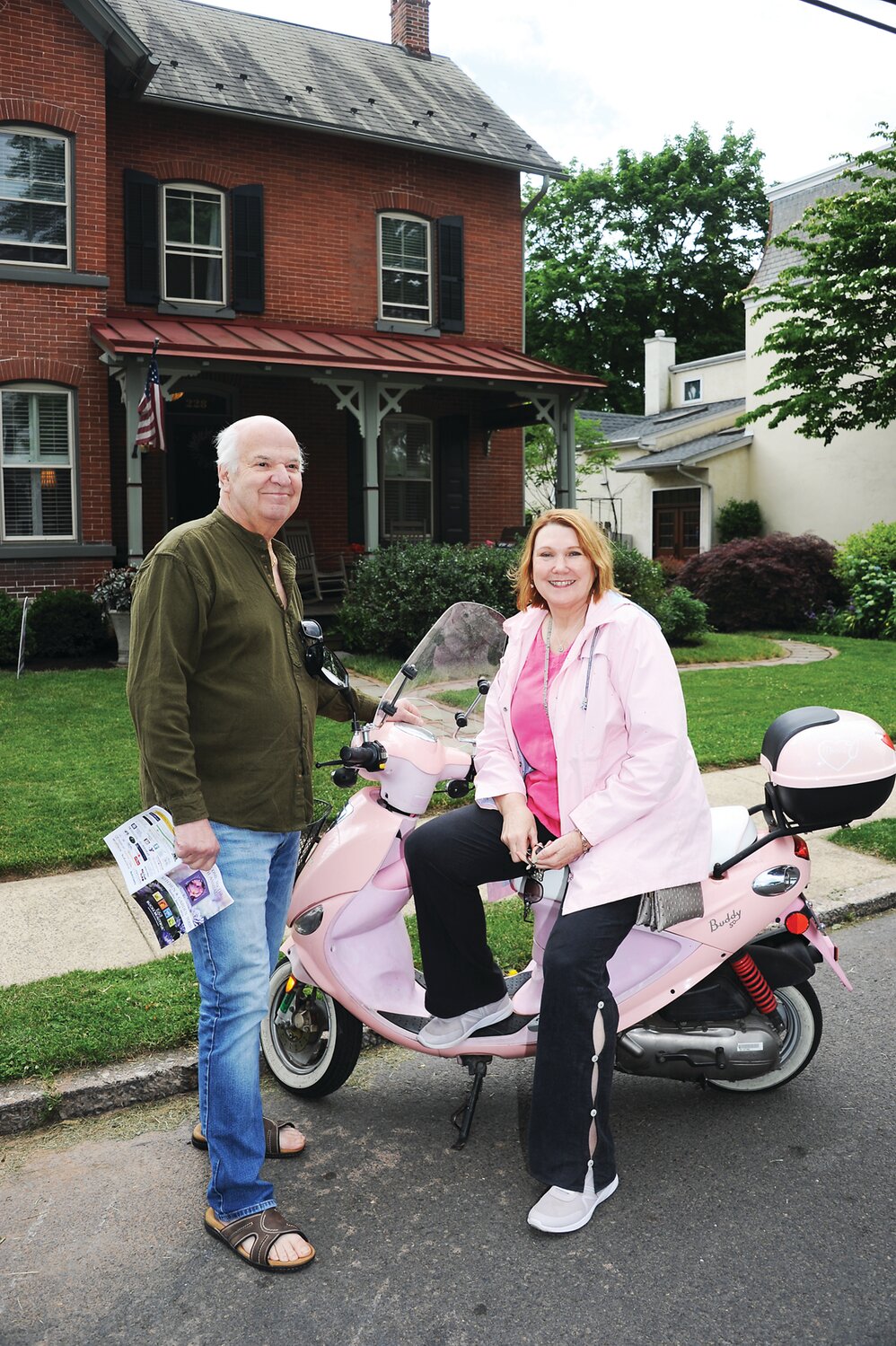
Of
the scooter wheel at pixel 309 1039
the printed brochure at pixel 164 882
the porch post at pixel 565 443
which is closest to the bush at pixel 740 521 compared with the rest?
the porch post at pixel 565 443

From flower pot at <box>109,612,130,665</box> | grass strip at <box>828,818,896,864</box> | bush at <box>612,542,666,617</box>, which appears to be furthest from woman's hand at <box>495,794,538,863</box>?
bush at <box>612,542,666,617</box>

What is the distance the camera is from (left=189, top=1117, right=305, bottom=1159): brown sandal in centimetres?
334

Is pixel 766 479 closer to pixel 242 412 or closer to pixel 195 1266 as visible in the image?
pixel 242 412

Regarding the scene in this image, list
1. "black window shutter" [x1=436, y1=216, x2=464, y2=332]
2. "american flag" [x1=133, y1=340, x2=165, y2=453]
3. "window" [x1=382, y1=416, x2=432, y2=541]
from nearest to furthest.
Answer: "american flag" [x1=133, y1=340, x2=165, y2=453] < "black window shutter" [x1=436, y1=216, x2=464, y2=332] < "window" [x1=382, y1=416, x2=432, y2=541]

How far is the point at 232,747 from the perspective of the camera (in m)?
2.91

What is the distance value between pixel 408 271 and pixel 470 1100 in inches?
652

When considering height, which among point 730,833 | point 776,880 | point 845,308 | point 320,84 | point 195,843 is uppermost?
point 320,84

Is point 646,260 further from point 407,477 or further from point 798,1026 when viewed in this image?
point 798,1026

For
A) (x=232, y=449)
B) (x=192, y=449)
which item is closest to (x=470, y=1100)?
(x=232, y=449)

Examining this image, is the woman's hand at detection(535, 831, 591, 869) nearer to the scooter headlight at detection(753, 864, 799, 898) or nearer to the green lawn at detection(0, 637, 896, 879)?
the scooter headlight at detection(753, 864, 799, 898)

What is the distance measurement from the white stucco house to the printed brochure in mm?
19323

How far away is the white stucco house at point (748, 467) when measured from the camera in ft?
77.5

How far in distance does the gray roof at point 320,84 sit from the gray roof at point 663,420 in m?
12.4

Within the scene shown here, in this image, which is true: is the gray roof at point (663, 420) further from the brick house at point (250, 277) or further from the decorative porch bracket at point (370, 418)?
the decorative porch bracket at point (370, 418)
